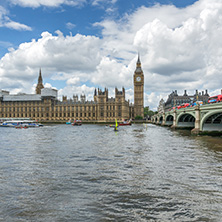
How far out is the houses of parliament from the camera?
12850 centimetres

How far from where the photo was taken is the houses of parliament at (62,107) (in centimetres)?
12850

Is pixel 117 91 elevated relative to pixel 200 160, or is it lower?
elevated

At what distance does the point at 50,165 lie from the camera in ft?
55.3

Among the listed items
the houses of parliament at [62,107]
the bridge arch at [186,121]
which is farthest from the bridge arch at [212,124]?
the houses of parliament at [62,107]

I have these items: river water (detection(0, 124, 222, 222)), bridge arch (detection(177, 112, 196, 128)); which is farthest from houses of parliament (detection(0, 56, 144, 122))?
river water (detection(0, 124, 222, 222))

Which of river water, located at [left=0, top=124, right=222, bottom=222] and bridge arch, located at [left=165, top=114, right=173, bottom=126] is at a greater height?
bridge arch, located at [left=165, top=114, right=173, bottom=126]

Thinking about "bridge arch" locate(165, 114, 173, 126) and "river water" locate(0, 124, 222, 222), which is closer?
"river water" locate(0, 124, 222, 222)

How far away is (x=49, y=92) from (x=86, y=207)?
130342 millimetres

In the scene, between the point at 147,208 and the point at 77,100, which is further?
the point at 77,100

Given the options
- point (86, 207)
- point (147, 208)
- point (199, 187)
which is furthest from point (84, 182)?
point (199, 187)

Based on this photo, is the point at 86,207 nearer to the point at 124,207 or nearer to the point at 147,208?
the point at 124,207

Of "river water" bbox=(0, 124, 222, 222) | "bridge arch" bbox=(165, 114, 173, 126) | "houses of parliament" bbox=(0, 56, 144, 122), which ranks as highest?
"houses of parliament" bbox=(0, 56, 144, 122)

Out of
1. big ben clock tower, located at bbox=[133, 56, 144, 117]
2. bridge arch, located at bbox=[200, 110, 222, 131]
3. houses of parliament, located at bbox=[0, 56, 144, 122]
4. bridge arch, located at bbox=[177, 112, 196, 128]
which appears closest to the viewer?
bridge arch, located at bbox=[200, 110, 222, 131]

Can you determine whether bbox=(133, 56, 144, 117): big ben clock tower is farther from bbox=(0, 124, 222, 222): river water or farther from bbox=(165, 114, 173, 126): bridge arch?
bbox=(0, 124, 222, 222): river water
